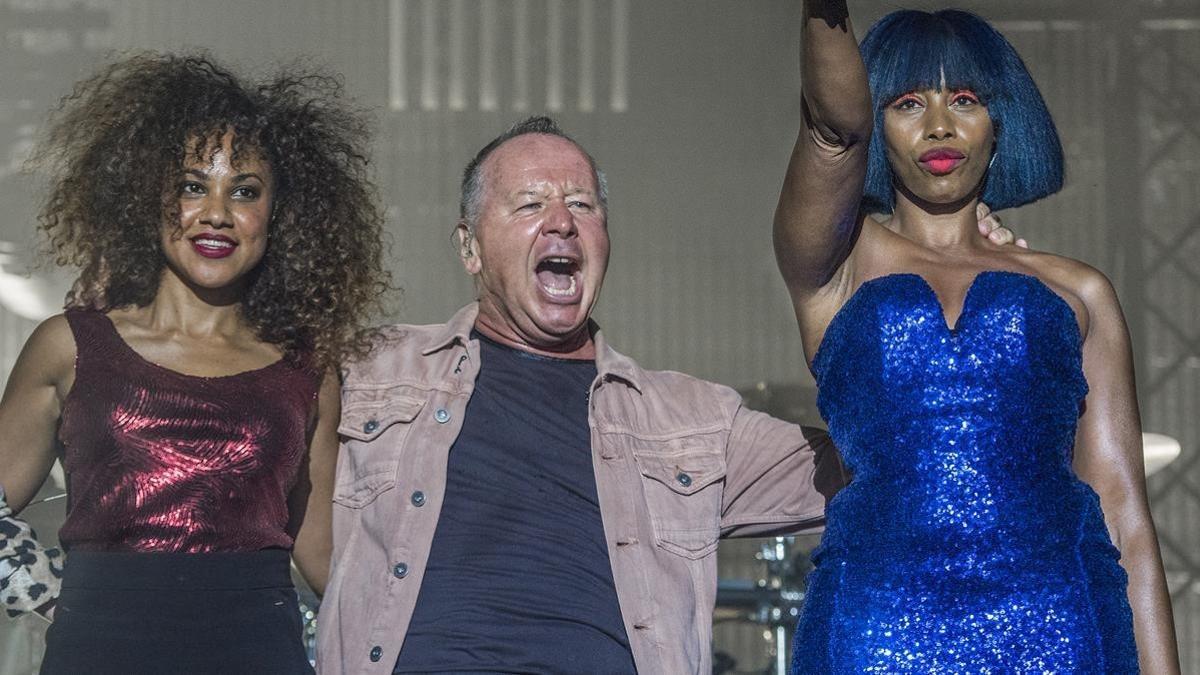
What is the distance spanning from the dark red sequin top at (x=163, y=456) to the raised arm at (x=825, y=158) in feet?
2.66

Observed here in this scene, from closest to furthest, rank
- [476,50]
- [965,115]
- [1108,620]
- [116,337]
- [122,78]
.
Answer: [1108,620], [965,115], [116,337], [122,78], [476,50]

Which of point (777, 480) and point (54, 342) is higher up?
point (54, 342)

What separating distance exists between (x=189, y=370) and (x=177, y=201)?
0.26m

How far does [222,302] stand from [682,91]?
3547 mm

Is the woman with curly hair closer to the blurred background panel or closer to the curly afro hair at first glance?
the curly afro hair

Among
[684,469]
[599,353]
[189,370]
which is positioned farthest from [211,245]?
[684,469]

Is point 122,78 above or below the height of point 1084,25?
below

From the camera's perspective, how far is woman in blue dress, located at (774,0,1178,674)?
192 centimetres

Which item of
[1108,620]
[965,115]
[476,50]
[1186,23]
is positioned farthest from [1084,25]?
[1108,620]

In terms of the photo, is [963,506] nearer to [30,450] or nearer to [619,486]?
[619,486]

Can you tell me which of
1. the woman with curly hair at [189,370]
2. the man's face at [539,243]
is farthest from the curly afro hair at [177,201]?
the man's face at [539,243]

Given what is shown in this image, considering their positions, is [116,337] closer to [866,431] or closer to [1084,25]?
[866,431]

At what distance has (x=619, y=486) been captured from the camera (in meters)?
2.49

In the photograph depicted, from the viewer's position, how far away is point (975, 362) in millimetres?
1992
